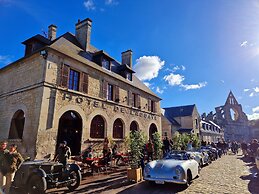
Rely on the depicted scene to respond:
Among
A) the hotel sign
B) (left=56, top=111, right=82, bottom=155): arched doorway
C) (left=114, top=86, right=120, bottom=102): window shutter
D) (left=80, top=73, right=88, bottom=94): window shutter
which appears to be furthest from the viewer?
(left=114, top=86, right=120, bottom=102): window shutter

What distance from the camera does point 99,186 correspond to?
6.30 metres

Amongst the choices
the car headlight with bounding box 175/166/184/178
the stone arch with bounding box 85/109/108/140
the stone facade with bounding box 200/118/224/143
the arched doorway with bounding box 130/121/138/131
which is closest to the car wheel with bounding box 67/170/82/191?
the car headlight with bounding box 175/166/184/178

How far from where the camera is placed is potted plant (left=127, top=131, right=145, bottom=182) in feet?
22.8

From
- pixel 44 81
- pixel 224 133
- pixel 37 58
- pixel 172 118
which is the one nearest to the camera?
pixel 44 81

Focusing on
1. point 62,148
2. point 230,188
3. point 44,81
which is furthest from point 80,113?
point 230,188

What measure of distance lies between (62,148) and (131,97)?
32.0 feet

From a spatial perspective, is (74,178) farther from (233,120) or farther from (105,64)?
(233,120)

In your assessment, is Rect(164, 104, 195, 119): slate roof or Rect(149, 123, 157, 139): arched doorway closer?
Rect(149, 123, 157, 139): arched doorway

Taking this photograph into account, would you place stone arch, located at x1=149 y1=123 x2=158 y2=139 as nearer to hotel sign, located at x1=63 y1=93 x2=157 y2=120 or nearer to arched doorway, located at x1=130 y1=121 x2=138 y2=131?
hotel sign, located at x1=63 y1=93 x2=157 y2=120

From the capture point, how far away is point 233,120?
53.1m

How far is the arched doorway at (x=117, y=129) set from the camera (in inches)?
537

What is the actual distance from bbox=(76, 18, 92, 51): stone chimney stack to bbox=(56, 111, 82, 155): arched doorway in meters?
5.79

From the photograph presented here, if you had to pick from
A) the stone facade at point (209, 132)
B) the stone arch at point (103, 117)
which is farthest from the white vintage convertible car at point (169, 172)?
the stone facade at point (209, 132)

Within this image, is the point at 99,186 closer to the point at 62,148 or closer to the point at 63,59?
the point at 62,148
